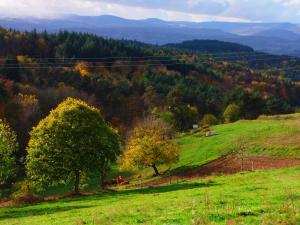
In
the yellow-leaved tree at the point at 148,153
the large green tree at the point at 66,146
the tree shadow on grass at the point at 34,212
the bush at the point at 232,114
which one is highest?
the large green tree at the point at 66,146

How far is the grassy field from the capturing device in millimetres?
18141

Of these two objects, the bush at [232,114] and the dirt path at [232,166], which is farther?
the bush at [232,114]

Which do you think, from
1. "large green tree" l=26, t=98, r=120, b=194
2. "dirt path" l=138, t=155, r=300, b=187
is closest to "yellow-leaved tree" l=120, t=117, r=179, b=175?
"dirt path" l=138, t=155, r=300, b=187

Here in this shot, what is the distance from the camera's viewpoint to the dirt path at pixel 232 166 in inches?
1805

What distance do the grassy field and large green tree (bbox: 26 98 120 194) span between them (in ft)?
10.6

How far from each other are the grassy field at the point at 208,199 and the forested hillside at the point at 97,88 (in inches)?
1489

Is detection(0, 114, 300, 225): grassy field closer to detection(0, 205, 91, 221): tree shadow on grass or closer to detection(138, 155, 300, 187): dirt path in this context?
detection(0, 205, 91, 221): tree shadow on grass

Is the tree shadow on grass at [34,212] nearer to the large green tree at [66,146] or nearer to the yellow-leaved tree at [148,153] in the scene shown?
the large green tree at [66,146]

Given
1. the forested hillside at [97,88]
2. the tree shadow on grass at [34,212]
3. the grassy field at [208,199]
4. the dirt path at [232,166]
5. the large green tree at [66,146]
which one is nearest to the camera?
the grassy field at [208,199]

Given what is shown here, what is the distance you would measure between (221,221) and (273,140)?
41.5m

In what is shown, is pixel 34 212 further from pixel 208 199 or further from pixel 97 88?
pixel 97 88

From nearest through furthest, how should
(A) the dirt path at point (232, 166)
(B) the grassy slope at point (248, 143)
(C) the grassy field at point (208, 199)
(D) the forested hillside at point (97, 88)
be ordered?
(C) the grassy field at point (208, 199), (A) the dirt path at point (232, 166), (B) the grassy slope at point (248, 143), (D) the forested hillside at point (97, 88)

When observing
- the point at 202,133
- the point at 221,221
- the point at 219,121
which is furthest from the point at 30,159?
the point at 219,121

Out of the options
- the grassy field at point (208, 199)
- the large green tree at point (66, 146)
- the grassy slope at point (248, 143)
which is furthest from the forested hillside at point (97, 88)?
the large green tree at point (66, 146)
